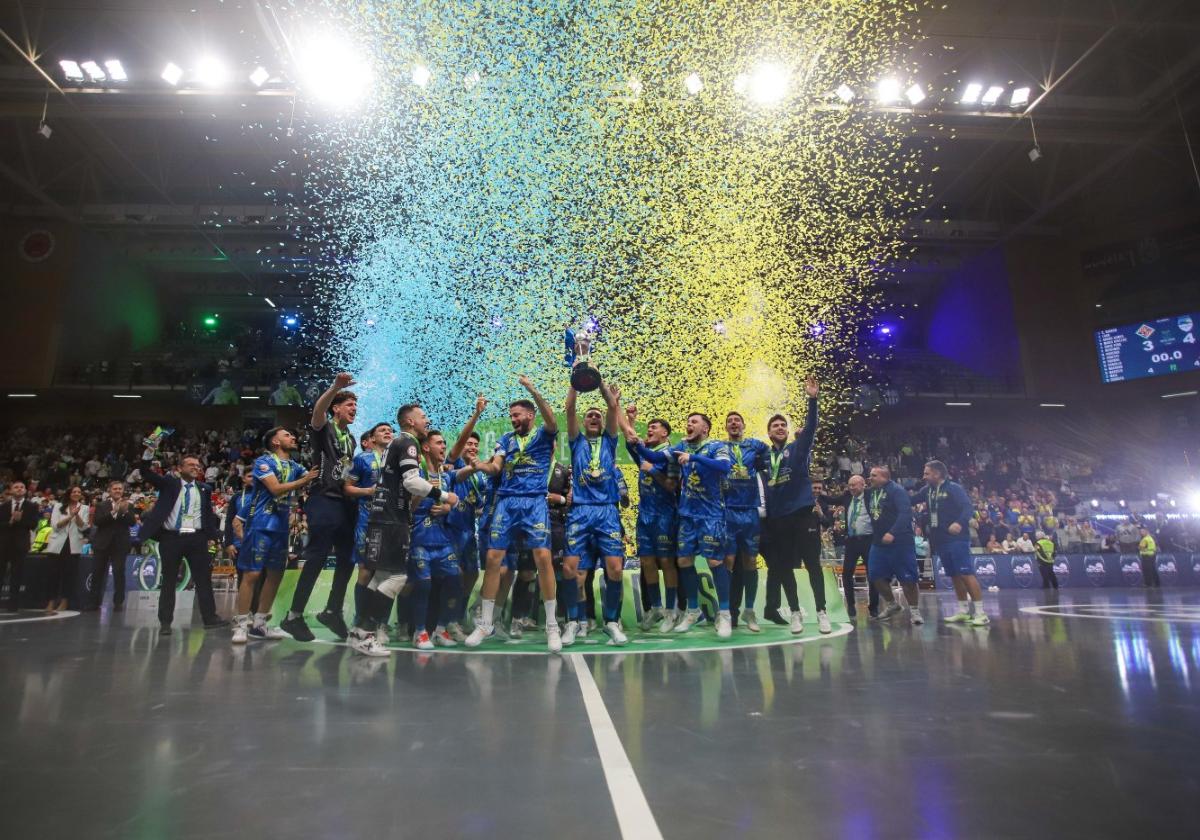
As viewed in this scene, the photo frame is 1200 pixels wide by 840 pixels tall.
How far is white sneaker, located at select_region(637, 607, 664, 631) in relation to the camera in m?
6.62

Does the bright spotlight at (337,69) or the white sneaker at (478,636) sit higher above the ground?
the bright spotlight at (337,69)

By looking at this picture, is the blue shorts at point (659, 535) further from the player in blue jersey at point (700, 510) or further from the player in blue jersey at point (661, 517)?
the player in blue jersey at point (700, 510)

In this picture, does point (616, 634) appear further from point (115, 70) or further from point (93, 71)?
point (93, 71)

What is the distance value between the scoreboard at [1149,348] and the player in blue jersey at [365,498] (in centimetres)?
2612

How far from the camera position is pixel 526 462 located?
5.50 m

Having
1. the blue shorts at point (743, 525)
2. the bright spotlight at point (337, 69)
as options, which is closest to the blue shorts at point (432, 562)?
the blue shorts at point (743, 525)

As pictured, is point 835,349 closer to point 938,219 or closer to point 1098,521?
point 938,219

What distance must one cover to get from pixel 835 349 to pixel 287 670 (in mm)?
26299

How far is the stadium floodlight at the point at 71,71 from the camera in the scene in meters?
16.2

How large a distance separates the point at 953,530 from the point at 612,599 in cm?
398

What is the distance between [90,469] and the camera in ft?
75.5

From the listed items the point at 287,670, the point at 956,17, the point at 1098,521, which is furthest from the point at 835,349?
the point at 287,670

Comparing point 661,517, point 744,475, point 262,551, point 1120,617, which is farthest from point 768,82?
point 262,551

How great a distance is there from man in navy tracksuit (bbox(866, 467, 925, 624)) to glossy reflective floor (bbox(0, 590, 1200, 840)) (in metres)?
2.69
